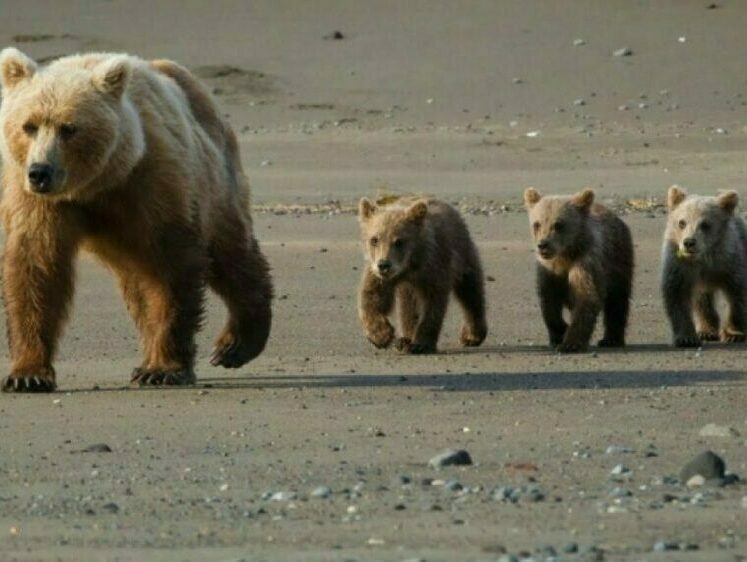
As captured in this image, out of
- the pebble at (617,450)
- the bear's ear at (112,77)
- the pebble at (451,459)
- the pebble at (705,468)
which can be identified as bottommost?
the pebble at (617,450)

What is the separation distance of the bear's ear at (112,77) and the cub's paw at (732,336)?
4.41m

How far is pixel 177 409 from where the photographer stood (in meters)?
10.2

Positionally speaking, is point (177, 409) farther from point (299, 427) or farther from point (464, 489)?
point (464, 489)

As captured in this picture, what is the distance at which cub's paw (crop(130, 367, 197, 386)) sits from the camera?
430 inches

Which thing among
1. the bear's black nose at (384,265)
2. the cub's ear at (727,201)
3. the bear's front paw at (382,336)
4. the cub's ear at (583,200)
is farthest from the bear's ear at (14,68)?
the cub's ear at (727,201)

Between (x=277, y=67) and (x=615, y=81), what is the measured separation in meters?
3.96

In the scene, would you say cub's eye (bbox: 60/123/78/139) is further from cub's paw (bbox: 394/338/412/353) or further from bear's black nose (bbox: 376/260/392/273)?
cub's paw (bbox: 394/338/412/353)

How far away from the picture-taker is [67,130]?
413 inches

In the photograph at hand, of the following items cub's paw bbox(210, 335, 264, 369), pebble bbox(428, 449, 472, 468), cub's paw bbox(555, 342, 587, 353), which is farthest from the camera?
cub's paw bbox(555, 342, 587, 353)

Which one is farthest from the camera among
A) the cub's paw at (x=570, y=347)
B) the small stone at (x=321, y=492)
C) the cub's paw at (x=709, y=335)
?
Result: the cub's paw at (x=709, y=335)

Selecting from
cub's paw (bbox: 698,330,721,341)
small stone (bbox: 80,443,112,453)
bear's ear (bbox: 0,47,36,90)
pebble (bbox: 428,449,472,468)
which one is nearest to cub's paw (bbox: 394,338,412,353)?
cub's paw (bbox: 698,330,721,341)

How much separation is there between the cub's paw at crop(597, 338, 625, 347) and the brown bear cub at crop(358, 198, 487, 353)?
69cm

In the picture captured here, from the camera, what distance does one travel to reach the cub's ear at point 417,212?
13.1 meters

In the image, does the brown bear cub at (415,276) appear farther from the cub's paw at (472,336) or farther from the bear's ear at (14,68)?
the bear's ear at (14,68)
